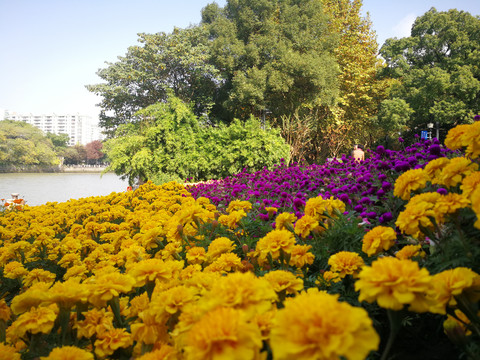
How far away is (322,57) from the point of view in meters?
15.4

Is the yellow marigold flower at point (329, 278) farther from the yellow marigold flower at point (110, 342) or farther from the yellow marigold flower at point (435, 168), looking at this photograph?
the yellow marigold flower at point (110, 342)

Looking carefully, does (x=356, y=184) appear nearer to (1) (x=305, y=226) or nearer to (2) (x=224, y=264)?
(1) (x=305, y=226)

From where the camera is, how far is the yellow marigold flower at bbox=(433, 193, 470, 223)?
1.10m

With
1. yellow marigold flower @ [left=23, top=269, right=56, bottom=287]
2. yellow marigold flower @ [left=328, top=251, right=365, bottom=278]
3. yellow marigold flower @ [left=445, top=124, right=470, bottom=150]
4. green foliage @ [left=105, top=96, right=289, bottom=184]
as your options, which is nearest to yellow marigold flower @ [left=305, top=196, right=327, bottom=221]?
yellow marigold flower @ [left=328, top=251, right=365, bottom=278]

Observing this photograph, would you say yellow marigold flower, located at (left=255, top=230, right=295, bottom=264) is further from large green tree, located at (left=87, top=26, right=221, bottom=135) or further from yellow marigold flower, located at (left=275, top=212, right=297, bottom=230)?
large green tree, located at (left=87, top=26, right=221, bottom=135)

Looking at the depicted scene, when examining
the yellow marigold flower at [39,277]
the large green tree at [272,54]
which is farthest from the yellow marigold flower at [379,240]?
the large green tree at [272,54]

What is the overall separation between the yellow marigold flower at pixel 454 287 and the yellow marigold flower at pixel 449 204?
0.26m

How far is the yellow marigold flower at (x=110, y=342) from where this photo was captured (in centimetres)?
115

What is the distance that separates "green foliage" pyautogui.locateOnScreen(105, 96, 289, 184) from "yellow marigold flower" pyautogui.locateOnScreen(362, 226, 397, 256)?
33.1 feet

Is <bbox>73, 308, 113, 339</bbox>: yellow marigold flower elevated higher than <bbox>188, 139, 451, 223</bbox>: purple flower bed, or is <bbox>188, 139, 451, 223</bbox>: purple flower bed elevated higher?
<bbox>188, 139, 451, 223</bbox>: purple flower bed

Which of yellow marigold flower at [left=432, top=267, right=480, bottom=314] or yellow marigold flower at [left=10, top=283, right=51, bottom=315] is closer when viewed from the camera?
yellow marigold flower at [left=432, top=267, right=480, bottom=314]

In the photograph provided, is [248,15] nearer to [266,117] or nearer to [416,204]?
[266,117]

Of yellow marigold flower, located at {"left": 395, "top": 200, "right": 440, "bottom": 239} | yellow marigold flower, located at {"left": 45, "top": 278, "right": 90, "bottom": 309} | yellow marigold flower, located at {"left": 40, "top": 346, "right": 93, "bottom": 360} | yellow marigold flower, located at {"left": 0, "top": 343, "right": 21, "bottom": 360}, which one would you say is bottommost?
yellow marigold flower, located at {"left": 0, "top": 343, "right": 21, "bottom": 360}

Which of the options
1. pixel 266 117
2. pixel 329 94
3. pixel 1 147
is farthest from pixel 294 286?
pixel 1 147
